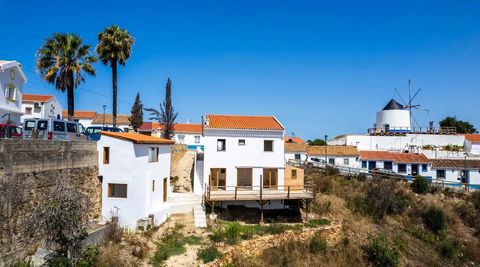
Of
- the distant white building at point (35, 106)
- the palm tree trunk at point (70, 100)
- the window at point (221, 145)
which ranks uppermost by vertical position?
the distant white building at point (35, 106)

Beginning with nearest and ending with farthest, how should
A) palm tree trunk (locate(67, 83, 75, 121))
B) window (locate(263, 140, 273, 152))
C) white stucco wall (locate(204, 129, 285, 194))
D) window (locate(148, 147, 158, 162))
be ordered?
window (locate(148, 147, 158, 162))
white stucco wall (locate(204, 129, 285, 194))
palm tree trunk (locate(67, 83, 75, 121))
window (locate(263, 140, 273, 152))

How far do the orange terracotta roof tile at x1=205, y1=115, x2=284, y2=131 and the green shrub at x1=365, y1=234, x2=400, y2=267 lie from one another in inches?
465

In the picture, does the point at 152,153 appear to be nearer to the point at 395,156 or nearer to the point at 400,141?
the point at 395,156

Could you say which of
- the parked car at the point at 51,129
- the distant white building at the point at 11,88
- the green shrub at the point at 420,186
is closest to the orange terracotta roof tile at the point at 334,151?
the green shrub at the point at 420,186

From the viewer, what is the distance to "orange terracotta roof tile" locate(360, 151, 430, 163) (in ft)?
149

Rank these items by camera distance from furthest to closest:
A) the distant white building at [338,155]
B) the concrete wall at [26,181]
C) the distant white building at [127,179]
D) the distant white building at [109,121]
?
1. the distant white building at [109,121]
2. the distant white building at [338,155]
3. the distant white building at [127,179]
4. the concrete wall at [26,181]

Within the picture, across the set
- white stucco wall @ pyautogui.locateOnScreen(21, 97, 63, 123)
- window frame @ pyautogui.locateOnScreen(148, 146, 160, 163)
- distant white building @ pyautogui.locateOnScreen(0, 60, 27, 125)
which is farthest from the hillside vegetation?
white stucco wall @ pyautogui.locateOnScreen(21, 97, 63, 123)

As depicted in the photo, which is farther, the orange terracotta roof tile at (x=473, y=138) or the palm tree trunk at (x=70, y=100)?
the orange terracotta roof tile at (x=473, y=138)

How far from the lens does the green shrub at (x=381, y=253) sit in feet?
78.0

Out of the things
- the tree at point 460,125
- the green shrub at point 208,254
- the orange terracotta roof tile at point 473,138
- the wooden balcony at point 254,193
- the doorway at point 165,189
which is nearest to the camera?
the green shrub at point 208,254

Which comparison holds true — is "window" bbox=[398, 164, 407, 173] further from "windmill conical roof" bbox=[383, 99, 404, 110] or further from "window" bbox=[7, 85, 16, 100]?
"window" bbox=[7, 85, 16, 100]

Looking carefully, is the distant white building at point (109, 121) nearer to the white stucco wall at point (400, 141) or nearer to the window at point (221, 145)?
the window at point (221, 145)

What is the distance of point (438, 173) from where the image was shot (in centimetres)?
4481

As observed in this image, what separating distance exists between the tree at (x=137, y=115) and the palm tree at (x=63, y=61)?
14526 millimetres
